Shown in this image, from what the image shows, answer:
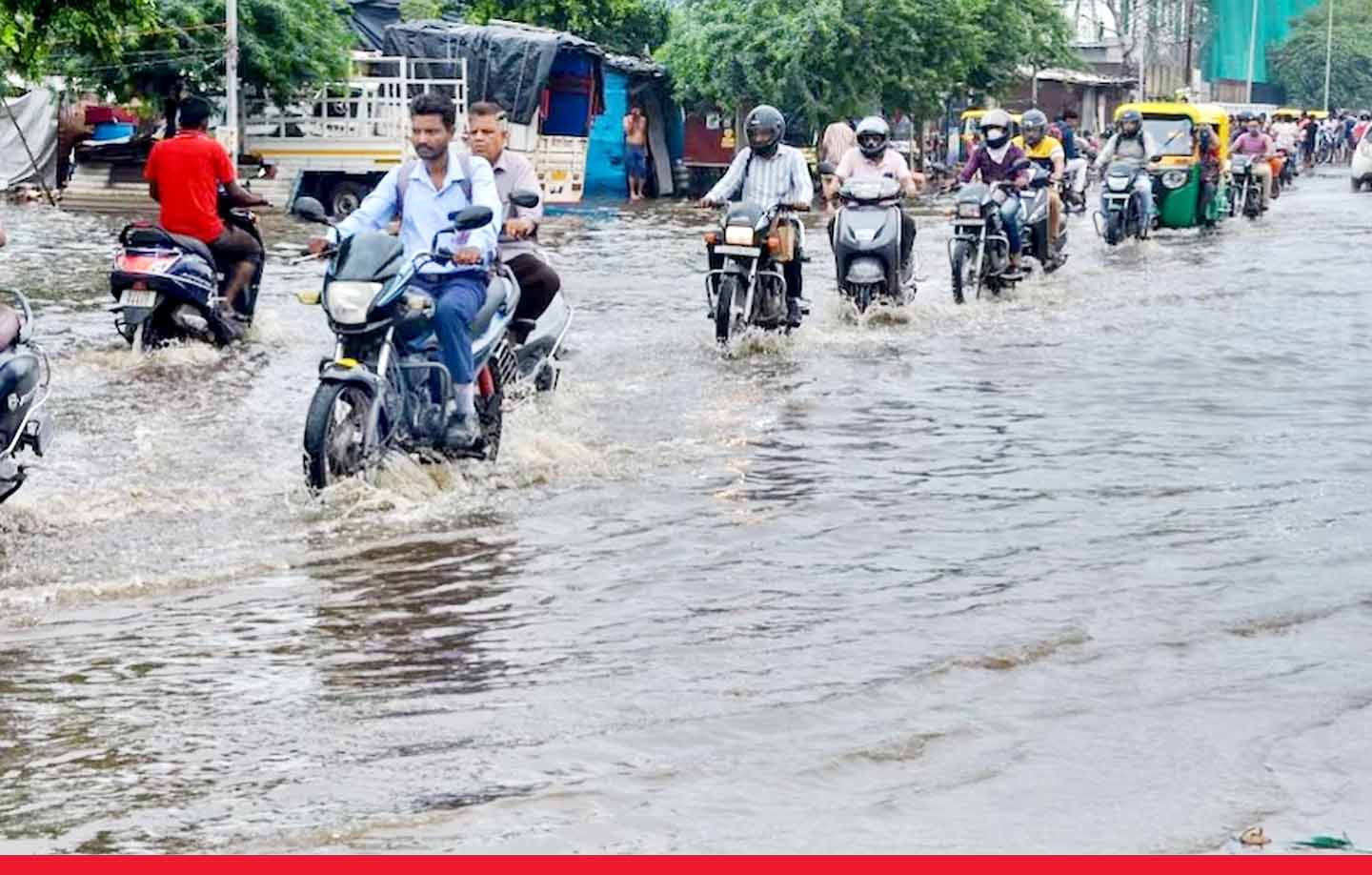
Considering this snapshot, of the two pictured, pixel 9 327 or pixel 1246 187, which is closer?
pixel 9 327

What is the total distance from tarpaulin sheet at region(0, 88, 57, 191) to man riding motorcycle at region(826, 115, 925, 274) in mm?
18193

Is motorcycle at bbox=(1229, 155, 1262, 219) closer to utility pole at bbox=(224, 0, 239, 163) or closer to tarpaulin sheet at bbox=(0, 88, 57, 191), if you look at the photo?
utility pole at bbox=(224, 0, 239, 163)

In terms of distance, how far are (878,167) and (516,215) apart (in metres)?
5.14

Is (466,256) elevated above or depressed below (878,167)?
below

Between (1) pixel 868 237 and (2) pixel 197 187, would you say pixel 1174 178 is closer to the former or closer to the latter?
(1) pixel 868 237

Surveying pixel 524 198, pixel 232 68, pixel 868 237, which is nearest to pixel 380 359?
pixel 524 198

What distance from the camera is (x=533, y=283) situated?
10.4 meters

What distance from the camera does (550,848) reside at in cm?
431

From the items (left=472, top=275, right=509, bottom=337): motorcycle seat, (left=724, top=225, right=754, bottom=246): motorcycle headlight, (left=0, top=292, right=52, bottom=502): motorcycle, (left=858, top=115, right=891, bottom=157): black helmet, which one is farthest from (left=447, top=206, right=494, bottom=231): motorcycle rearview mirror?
(left=858, top=115, right=891, bottom=157): black helmet

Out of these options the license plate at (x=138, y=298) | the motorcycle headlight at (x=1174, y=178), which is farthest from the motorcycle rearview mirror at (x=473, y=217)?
the motorcycle headlight at (x=1174, y=178)

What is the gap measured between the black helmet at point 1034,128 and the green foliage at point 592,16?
18475mm

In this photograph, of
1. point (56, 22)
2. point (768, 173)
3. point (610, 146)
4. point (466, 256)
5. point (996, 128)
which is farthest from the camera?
point (610, 146)

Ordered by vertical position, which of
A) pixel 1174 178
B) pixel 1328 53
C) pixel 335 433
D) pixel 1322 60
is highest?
pixel 1328 53

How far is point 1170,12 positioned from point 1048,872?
3134 inches
